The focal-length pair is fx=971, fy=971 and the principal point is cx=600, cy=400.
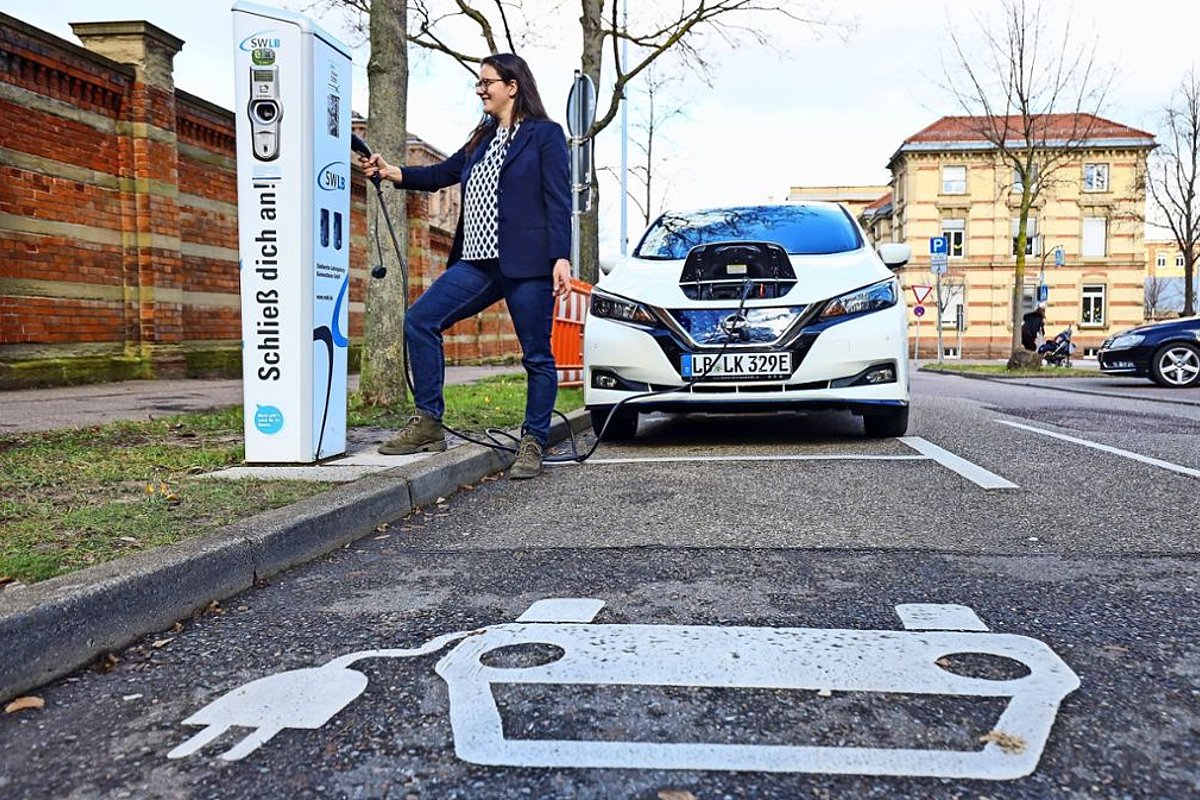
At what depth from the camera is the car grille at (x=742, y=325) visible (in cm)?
589

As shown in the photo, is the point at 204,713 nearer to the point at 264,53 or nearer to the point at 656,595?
the point at 656,595

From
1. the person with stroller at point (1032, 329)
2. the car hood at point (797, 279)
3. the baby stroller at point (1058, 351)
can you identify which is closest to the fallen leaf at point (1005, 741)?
the car hood at point (797, 279)

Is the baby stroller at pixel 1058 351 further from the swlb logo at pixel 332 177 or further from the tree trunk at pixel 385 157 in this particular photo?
the swlb logo at pixel 332 177

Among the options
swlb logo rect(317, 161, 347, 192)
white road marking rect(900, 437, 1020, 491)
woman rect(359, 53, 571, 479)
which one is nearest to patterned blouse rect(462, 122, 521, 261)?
woman rect(359, 53, 571, 479)

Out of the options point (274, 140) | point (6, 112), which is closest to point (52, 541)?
point (274, 140)

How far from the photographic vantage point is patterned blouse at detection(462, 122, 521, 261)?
517 centimetres

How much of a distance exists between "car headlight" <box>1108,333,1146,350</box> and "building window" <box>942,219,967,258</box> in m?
38.3

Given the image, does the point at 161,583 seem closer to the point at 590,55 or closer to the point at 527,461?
the point at 527,461

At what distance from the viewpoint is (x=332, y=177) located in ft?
15.8

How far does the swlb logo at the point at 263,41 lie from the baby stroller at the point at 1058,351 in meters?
29.3

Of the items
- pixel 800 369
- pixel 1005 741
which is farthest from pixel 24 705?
pixel 800 369

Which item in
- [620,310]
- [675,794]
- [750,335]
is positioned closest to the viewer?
[675,794]

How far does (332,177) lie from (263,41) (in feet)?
2.24

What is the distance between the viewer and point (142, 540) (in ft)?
9.97
